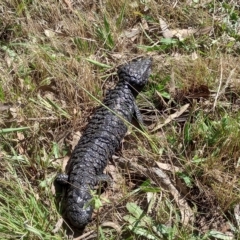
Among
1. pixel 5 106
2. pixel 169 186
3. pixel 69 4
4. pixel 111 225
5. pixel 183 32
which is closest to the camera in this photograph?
pixel 111 225

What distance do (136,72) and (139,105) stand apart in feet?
1.03

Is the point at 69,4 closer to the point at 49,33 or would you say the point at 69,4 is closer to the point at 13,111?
the point at 49,33

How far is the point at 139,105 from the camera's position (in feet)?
15.8

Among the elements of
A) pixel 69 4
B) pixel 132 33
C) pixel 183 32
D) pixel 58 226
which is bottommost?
pixel 58 226

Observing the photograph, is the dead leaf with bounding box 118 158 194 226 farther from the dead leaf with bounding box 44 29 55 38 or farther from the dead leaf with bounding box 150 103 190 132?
the dead leaf with bounding box 44 29 55 38

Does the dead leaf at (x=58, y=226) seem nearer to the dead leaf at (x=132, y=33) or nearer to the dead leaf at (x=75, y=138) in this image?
the dead leaf at (x=75, y=138)

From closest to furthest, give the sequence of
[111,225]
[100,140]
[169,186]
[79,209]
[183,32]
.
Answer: [79,209] < [111,225] < [169,186] < [100,140] < [183,32]

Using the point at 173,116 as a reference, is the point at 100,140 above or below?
above

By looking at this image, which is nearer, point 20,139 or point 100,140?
point 100,140

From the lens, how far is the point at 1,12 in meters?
5.49

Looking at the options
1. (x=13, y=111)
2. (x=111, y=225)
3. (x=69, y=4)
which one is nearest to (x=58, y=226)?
(x=111, y=225)

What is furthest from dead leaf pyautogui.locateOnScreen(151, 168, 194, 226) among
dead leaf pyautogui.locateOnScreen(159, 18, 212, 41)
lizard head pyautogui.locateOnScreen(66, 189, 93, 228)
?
dead leaf pyautogui.locateOnScreen(159, 18, 212, 41)

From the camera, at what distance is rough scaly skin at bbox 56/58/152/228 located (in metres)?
3.98

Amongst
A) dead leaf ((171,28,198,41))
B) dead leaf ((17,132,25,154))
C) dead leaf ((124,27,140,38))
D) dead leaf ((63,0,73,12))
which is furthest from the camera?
dead leaf ((63,0,73,12))
